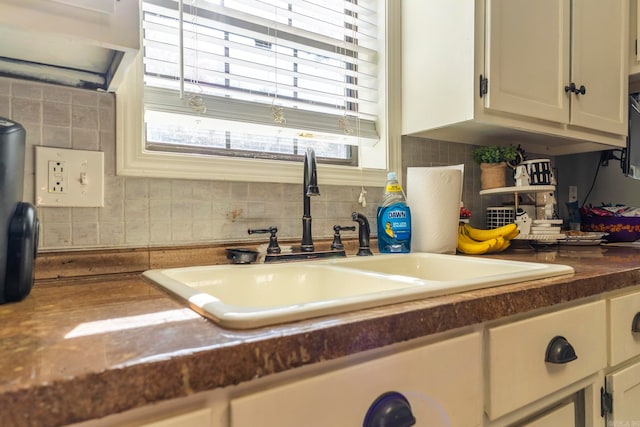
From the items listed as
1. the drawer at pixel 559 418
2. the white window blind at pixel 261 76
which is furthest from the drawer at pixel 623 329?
the white window blind at pixel 261 76

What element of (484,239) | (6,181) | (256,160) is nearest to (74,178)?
(6,181)

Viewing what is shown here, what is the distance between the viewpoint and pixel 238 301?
868 mm

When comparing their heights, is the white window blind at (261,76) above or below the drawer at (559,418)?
above

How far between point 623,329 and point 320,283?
664 millimetres

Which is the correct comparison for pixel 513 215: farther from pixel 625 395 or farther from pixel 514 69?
pixel 625 395

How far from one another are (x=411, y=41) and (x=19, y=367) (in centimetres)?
144

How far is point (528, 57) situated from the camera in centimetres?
131

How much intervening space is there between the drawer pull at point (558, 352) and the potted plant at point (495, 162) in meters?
0.93

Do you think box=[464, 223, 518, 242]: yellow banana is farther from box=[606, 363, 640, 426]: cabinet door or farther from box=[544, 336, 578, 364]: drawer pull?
box=[544, 336, 578, 364]: drawer pull

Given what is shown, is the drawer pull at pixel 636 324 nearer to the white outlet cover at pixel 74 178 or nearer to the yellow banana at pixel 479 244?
the yellow banana at pixel 479 244

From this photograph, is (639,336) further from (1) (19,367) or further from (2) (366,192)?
(1) (19,367)

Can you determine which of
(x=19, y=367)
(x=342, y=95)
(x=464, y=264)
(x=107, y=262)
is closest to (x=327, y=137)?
(x=342, y=95)

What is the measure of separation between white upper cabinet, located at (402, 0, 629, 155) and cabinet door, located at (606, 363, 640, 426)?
75 cm

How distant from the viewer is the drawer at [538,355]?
631mm
